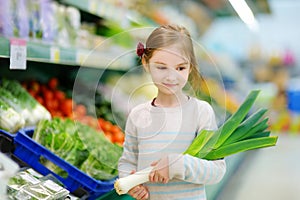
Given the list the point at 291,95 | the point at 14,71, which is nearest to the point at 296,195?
the point at 14,71

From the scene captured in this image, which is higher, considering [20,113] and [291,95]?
[291,95]

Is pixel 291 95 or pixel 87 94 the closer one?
pixel 87 94

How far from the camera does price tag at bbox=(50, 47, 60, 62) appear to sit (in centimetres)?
210

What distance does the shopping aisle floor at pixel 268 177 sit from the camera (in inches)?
135

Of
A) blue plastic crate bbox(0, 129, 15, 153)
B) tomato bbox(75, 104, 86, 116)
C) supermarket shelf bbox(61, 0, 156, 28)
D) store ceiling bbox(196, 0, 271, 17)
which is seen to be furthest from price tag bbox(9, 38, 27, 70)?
store ceiling bbox(196, 0, 271, 17)

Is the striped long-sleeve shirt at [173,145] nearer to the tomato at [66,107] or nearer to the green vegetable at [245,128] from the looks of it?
the green vegetable at [245,128]

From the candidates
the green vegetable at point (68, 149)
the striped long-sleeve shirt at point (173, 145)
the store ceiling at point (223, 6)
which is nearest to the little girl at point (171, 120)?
the striped long-sleeve shirt at point (173, 145)

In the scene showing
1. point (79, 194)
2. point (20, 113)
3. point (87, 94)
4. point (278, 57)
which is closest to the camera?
point (87, 94)

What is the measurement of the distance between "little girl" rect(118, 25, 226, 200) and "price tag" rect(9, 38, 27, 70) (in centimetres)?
77

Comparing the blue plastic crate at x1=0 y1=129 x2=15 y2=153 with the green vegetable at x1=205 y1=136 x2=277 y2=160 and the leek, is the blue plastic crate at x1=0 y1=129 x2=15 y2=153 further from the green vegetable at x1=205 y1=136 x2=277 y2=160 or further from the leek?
the green vegetable at x1=205 y1=136 x2=277 y2=160

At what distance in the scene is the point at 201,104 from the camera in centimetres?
110

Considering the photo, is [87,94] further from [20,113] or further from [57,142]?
[20,113]

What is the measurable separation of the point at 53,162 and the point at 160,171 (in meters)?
0.72

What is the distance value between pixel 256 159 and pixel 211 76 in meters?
4.04
